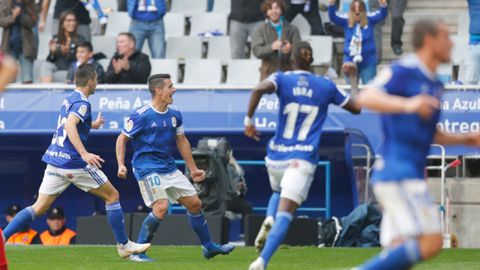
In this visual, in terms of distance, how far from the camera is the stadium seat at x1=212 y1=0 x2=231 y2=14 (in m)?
23.7

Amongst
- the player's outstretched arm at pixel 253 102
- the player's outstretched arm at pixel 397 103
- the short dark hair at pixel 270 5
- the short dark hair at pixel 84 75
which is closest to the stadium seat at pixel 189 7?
the short dark hair at pixel 270 5

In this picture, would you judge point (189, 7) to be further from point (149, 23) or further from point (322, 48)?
point (322, 48)

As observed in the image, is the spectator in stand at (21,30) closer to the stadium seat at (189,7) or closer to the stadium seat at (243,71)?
the stadium seat at (189,7)

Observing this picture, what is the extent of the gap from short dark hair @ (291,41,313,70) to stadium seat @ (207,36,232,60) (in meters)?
10.8

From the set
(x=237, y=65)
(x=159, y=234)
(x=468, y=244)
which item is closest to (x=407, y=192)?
(x=159, y=234)

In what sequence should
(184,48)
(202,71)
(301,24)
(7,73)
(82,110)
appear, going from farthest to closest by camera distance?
(184,48) < (301,24) < (202,71) < (82,110) < (7,73)

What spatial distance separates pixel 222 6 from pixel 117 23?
6.25ft

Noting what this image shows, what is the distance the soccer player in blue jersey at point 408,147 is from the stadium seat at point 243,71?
12974 millimetres

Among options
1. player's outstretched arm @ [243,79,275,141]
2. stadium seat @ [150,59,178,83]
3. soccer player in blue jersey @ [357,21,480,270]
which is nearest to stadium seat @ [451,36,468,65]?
stadium seat @ [150,59,178,83]

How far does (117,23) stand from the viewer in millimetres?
23578

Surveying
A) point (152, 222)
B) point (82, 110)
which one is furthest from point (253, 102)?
point (152, 222)

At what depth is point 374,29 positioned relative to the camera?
21.4 m

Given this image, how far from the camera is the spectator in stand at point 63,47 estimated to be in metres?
21.2

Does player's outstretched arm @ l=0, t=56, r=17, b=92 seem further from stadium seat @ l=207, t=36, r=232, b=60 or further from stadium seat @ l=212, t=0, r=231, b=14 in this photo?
stadium seat @ l=212, t=0, r=231, b=14
